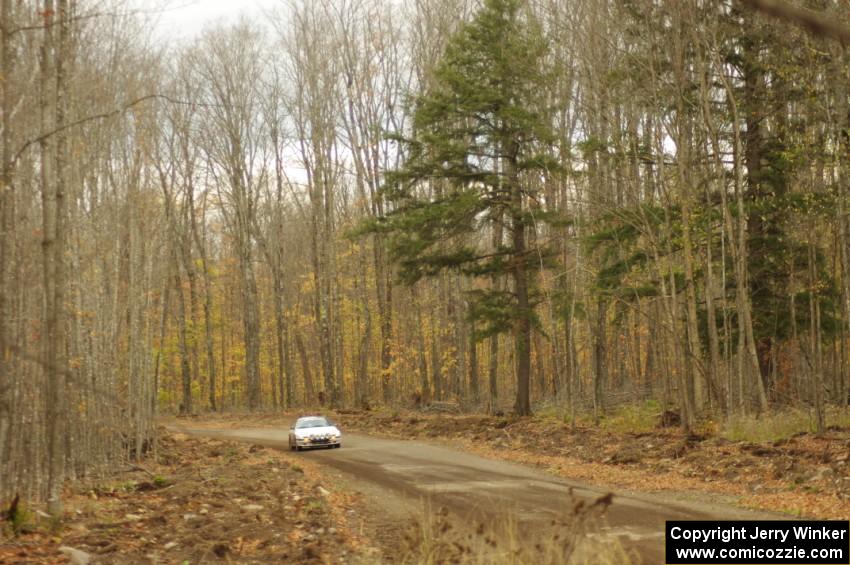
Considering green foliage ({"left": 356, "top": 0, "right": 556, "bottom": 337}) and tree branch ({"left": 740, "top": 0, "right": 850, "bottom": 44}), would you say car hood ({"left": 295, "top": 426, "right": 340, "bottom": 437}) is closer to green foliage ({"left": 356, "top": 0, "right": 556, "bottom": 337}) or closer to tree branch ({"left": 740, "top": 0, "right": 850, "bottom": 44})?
green foliage ({"left": 356, "top": 0, "right": 556, "bottom": 337})

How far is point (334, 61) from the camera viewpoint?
39219 millimetres

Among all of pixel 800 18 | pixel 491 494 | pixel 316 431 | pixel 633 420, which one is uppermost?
pixel 800 18

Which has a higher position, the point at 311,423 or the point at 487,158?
the point at 487,158

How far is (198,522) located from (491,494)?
17.2 ft

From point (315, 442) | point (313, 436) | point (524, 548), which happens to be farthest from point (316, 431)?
point (524, 548)

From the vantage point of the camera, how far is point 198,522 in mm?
9727

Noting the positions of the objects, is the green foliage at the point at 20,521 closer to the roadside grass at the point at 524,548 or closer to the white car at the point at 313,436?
the roadside grass at the point at 524,548

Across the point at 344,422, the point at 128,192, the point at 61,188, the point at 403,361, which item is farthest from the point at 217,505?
the point at 403,361

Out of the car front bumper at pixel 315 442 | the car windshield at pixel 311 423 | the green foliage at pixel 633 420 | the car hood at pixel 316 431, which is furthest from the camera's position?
the car windshield at pixel 311 423

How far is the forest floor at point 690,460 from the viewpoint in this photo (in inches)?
460

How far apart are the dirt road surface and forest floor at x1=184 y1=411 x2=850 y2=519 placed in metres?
0.67

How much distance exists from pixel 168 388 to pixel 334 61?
2410cm

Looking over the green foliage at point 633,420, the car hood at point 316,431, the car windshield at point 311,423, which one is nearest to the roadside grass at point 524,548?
the green foliage at point 633,420

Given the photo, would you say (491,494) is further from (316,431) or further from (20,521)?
(316,431)
